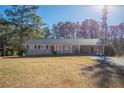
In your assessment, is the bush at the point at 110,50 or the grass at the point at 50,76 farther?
the bush at the point at 110,50

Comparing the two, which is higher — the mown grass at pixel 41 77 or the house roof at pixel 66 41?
the house roof at pixel 66 41

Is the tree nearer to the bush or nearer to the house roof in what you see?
the house roof

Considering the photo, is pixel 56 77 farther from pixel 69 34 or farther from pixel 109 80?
pixel 69 34

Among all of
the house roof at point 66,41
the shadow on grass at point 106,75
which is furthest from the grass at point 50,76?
the house roof at point 66,41

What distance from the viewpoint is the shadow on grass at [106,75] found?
752 cm

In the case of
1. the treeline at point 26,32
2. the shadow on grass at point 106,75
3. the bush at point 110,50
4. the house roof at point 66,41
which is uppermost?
the treeline at point 26,32

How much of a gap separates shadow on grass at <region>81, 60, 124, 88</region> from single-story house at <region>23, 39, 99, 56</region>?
284 inches

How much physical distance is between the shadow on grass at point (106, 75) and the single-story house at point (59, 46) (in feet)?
23.6

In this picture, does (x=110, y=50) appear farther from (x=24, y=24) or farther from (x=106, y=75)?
(x=106, y=75)

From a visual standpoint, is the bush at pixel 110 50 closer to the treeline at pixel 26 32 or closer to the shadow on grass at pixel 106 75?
the treeline at pixel 26 32

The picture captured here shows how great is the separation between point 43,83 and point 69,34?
994cm

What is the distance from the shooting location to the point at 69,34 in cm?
1716
